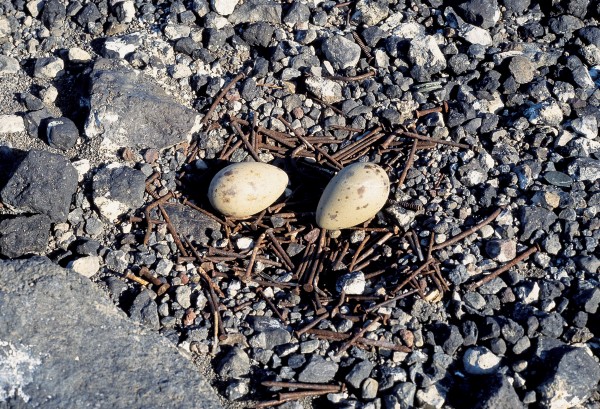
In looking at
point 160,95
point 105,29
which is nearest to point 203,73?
point 160,95

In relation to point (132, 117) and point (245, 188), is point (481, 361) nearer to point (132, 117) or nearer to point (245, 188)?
point (245, 188)

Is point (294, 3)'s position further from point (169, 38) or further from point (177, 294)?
point (177, 294)

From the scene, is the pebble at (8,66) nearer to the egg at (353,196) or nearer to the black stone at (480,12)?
the egg at (353,196)

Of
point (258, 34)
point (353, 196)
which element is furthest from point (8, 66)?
point (353, 196)

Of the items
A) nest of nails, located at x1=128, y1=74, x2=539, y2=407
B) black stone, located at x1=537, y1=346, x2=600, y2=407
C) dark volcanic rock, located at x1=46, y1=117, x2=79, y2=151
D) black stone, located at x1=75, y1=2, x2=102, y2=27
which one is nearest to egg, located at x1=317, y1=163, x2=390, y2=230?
nest of nails, located at x1=128, y1=74, x2=539, y2=407

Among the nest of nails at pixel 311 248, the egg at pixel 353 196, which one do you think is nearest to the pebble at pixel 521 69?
the nest of nails at pixel 311 248
